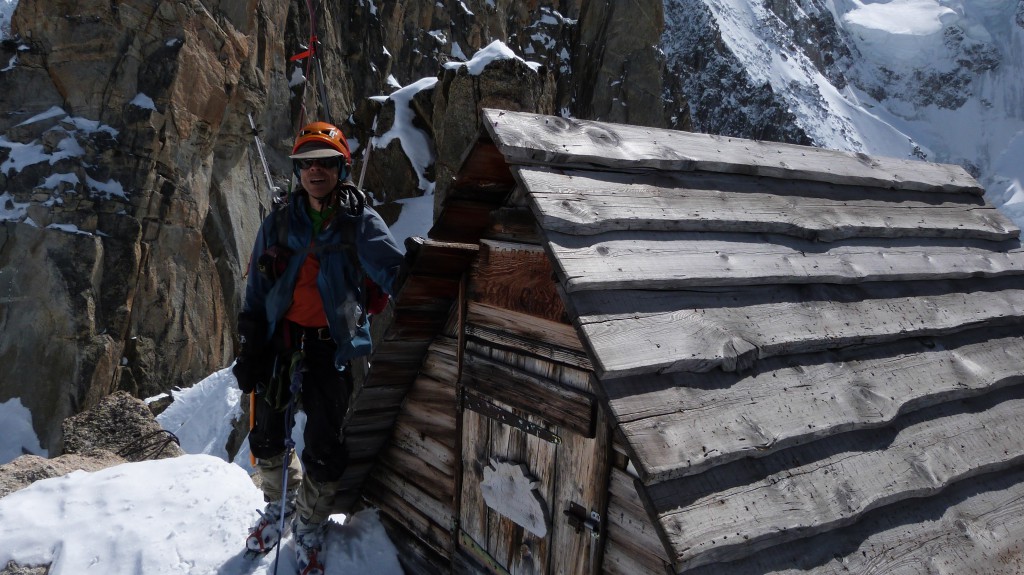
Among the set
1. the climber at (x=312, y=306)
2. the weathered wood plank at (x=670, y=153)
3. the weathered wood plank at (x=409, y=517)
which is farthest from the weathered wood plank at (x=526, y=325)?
the weathered wood plank at (x=409, y=517)

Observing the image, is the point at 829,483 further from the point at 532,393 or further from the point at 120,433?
the point at 120,433

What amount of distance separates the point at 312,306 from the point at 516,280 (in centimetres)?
125

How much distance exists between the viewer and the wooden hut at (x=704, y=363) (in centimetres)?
192

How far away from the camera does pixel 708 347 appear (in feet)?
6.84

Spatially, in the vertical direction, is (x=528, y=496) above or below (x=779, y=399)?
below

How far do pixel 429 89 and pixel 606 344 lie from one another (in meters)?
18.7

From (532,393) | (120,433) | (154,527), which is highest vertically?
(532,393)

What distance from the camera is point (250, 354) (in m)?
3.45

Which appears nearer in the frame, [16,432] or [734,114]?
[16,432]

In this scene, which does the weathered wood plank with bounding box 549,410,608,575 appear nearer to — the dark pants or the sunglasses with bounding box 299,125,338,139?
the dark pants

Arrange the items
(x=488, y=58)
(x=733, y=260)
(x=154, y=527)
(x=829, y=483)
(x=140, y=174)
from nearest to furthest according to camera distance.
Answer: (x=829, y=483), (x=733, y=260), (x=154, y=527), (x=140, y=174), (x=488, y=58)

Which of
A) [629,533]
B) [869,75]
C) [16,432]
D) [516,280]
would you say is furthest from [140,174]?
[869,75]

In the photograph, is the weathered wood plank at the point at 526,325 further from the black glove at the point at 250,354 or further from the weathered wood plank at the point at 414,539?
the weathered wood plank at the point at 414,539

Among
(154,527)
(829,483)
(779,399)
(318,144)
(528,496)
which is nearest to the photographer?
(829,483)
